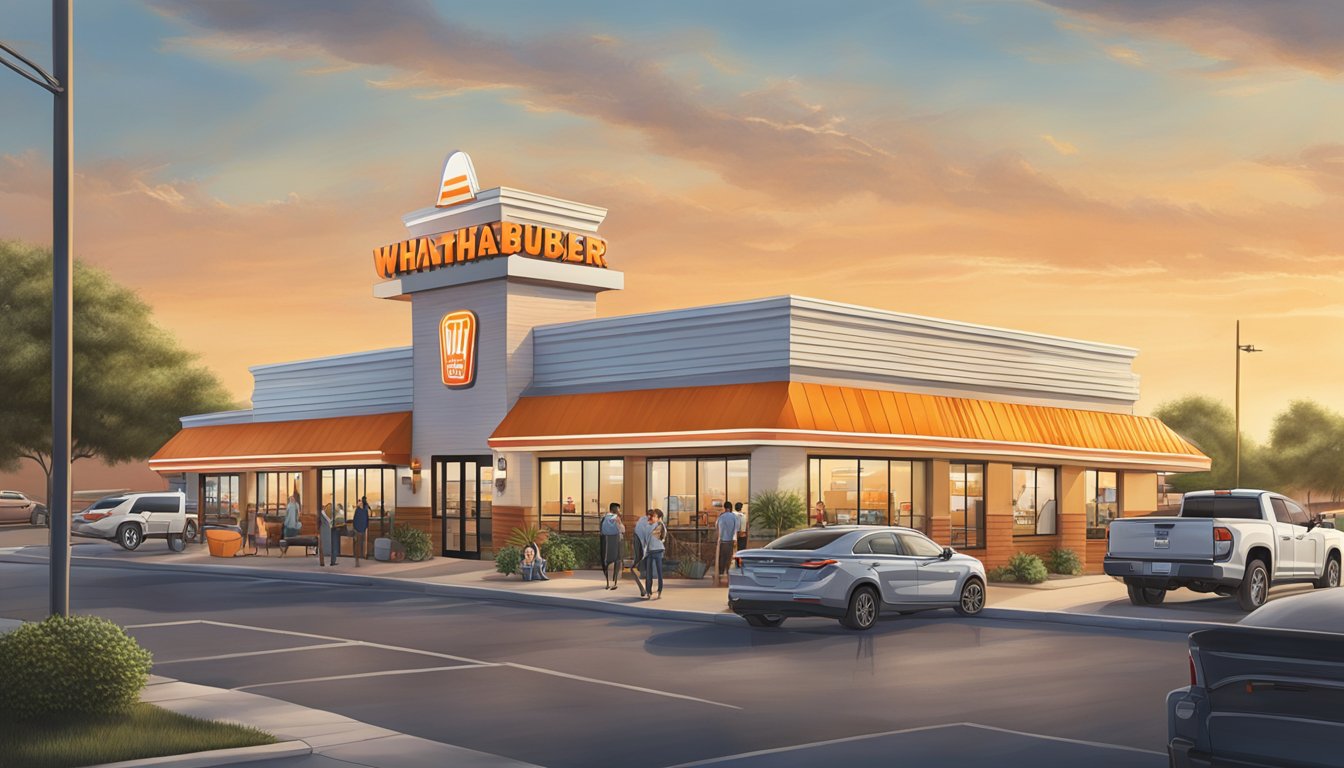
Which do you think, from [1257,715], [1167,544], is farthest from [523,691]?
[1167,544]

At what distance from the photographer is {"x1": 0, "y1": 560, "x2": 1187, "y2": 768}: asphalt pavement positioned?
1155 cm

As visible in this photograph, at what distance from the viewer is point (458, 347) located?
37531 mm

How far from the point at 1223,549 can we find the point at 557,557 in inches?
593

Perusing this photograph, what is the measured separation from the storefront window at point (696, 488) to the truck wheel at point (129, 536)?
71.1ft

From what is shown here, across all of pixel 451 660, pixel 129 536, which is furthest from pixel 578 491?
pixel 129 536

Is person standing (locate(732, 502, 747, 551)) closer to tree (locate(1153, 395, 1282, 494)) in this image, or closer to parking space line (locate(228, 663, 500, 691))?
parking space line (locate(228, 663, 500, 691))

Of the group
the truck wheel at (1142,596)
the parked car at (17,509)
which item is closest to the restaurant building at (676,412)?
the truck wheel at (1142,596)

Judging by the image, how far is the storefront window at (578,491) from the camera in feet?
112

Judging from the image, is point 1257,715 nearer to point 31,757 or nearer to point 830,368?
point 31,757

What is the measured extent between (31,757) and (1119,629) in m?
16.7

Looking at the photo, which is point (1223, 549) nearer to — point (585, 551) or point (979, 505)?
point (979, 505)

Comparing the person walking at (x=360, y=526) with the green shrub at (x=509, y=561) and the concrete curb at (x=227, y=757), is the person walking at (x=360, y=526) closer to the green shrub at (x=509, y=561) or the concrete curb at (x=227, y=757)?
the green shrub at (x=509, y=561)

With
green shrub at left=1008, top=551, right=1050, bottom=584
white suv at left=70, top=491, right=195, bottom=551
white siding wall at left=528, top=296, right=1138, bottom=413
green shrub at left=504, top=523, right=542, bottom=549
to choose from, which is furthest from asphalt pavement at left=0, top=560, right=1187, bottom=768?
white suv at left=70, top=491, right=195, bottom=551

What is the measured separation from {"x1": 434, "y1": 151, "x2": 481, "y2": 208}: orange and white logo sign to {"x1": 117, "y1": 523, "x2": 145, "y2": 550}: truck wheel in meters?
16.7
